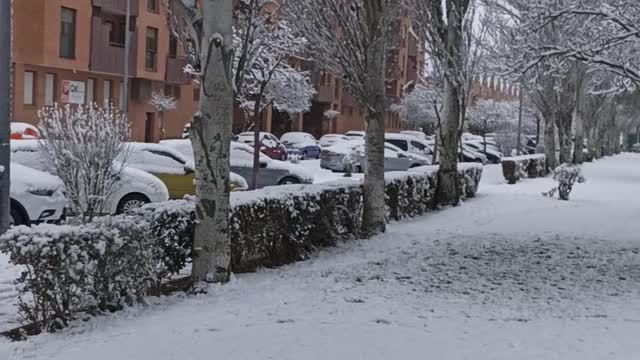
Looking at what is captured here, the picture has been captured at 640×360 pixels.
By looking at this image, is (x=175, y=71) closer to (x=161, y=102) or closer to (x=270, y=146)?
(x=161, y=102)

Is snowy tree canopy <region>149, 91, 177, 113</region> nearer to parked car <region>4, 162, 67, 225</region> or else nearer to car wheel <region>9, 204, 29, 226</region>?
parked car <region>4, 162, 67, 225</region>

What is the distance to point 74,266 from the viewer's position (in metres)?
5.77

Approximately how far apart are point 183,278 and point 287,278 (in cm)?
107

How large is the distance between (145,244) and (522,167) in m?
22.6

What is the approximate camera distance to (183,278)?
302 inches

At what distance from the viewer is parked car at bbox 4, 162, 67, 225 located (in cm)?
1131

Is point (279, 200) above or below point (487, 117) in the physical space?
below

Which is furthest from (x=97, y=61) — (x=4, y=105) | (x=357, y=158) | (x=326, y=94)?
(x=4, y=105)

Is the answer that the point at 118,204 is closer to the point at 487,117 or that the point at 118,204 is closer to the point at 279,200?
the point at 279,200

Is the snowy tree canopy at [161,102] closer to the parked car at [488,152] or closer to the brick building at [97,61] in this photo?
the brick building at [97,61]

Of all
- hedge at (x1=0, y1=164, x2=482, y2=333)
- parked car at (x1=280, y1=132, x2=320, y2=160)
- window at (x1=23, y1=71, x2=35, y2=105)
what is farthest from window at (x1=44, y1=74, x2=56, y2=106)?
hedge at (x1=0, y1=164, x2=482, y2=333)

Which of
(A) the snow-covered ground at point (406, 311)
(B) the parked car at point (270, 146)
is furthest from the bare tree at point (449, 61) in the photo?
(B) the parked car at point (270, 146)

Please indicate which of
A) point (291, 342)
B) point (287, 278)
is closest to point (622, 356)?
point (291, 342)

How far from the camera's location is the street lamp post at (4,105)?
9.62 m
